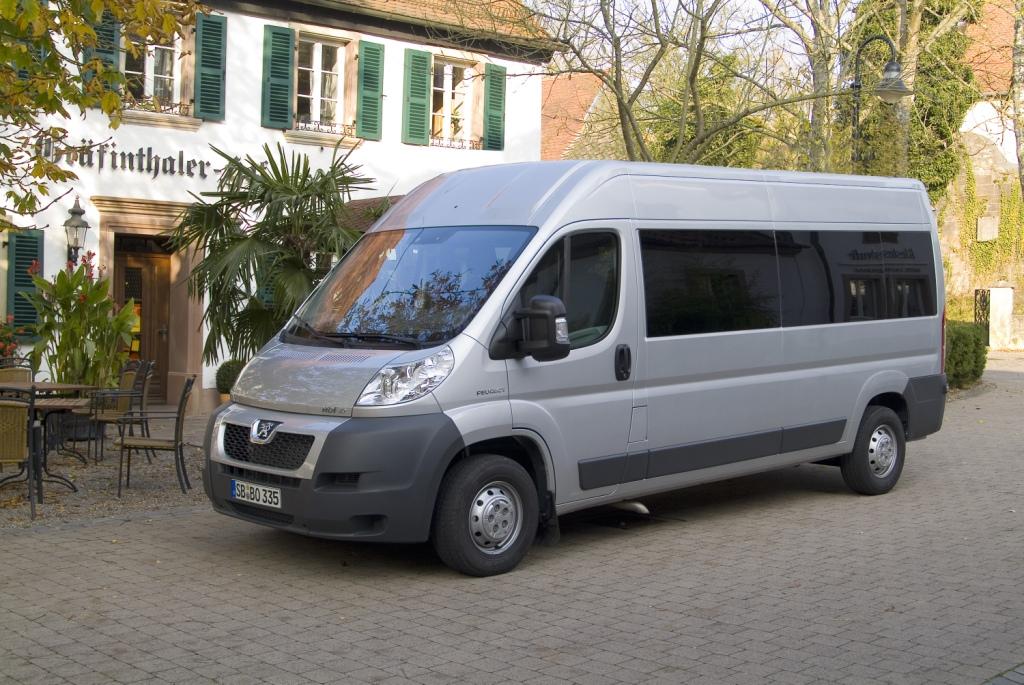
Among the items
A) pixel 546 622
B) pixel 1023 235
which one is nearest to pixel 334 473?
pixel 546 622

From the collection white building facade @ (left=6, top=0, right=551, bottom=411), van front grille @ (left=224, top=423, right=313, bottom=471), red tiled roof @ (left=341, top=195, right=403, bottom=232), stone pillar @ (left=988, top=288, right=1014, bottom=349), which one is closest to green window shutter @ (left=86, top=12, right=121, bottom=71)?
white building facade @ (left=6, top=0, right=551, bottom=411)

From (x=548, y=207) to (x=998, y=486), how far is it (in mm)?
5742

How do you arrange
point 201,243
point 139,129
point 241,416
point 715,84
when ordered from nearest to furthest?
point 241,416 → point 201,243 → point 139,129 → point 715,84

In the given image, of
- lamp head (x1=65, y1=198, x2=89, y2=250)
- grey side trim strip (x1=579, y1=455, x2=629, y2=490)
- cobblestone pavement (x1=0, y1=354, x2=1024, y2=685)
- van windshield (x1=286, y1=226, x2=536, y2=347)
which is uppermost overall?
lamp head (x1=65, y1=198, x2=89, y2=250)

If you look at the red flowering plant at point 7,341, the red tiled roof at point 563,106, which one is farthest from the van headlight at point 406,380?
the red tiled roof at point 563,106

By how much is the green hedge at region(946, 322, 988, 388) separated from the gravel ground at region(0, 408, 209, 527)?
13.3m

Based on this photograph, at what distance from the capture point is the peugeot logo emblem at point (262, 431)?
7.41 metres

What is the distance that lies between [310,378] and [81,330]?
6.97 metres

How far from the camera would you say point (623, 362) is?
26.8 ft

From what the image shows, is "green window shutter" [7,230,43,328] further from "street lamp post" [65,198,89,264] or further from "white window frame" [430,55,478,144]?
"white window frame" [430,55,478,144]

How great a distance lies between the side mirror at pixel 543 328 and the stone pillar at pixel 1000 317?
29.5 meters

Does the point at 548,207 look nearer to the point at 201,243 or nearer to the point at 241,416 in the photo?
the point at 241,416

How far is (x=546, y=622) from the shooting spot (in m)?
6.51

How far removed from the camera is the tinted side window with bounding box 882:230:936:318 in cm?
1044
